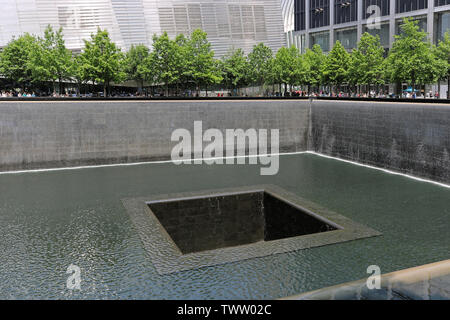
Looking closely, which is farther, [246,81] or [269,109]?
[246,81]

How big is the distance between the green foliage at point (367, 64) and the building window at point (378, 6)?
43.8 ft

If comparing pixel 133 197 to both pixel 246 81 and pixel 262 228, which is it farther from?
pixel 246 81

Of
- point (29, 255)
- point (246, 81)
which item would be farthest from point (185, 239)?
point (246, 81)

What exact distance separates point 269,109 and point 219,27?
4117cm

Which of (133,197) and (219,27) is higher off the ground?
(219,27)

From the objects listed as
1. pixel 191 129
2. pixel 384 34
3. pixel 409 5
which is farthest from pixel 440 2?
pixel 191 129

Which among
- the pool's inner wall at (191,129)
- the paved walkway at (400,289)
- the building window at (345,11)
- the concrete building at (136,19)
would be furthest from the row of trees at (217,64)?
the paved walkway at (400,289)

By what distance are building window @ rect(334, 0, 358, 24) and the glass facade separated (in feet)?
4.60

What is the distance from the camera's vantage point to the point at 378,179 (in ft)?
60.0

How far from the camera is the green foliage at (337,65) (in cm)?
4309

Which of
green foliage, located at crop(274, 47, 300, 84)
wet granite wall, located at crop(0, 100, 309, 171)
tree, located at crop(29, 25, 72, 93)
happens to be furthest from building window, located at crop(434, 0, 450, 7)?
tree, located at crop(29, 25, 72, 93)

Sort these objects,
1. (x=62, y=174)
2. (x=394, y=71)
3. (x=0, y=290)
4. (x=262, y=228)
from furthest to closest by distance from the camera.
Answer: (x=394, y=71) < (x=62, y=174) < (x=262, y=228) < (x=0, y=290)
